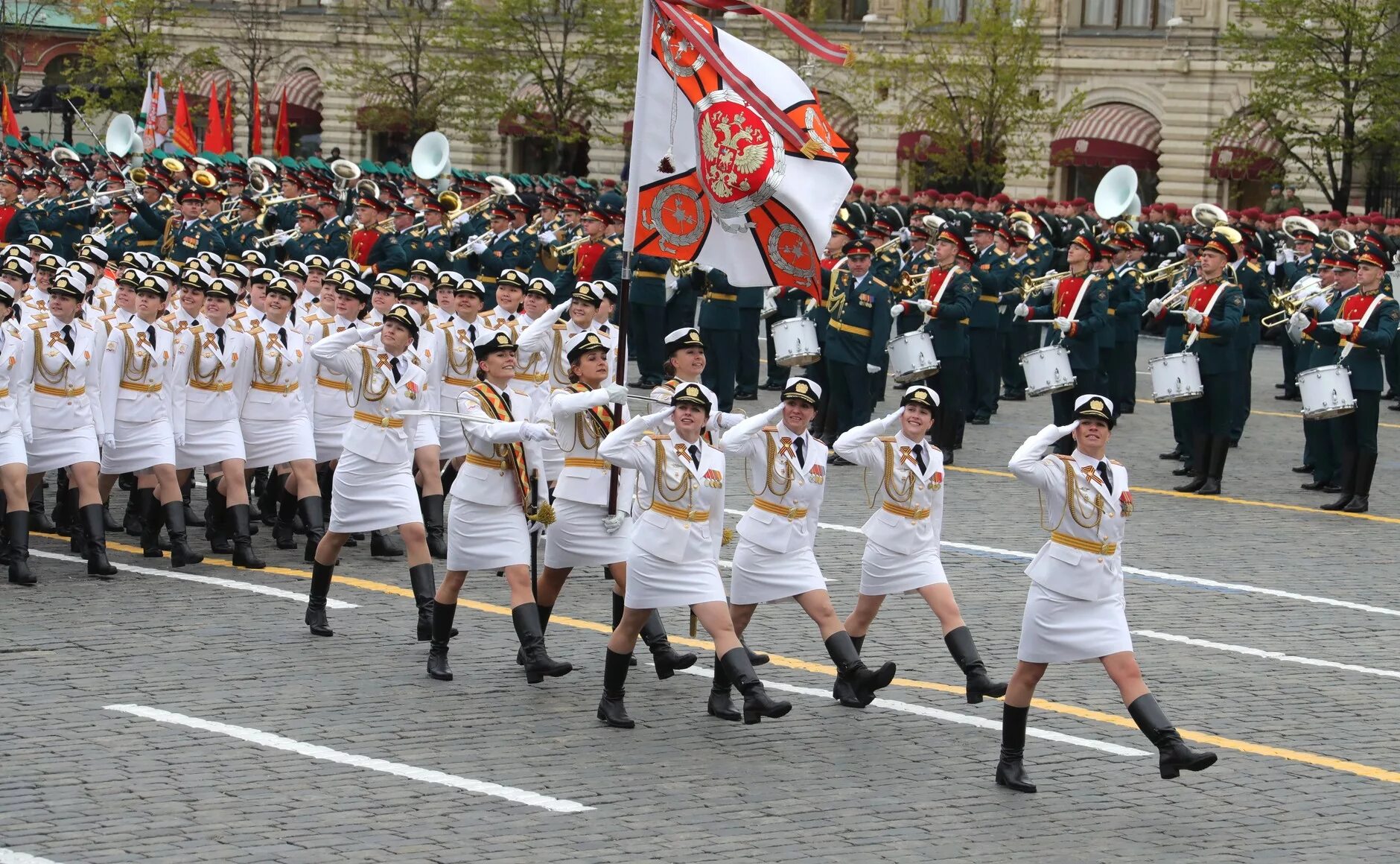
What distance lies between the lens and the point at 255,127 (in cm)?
5306

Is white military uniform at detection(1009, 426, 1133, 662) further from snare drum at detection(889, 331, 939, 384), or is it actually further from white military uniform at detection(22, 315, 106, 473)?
snare drum at detection(889, 331, 939, 384)

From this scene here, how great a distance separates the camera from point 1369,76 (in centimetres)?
3897

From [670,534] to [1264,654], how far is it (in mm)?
3994

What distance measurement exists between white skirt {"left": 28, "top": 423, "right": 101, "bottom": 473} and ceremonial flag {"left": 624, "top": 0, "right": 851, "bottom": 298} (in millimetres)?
3924

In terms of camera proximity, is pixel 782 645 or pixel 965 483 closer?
pixel 782 645

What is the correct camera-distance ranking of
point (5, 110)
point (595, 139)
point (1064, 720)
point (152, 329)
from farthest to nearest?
point (595, 139)
point (5, 110)
point (152, 329)
point (1064, 720)

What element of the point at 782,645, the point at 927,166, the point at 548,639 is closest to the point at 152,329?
the point at 548,639

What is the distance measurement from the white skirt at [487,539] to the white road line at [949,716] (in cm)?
118

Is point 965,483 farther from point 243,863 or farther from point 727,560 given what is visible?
point 243,863

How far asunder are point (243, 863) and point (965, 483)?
10.7 m

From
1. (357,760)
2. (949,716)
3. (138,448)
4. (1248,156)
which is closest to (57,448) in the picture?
(138,448)

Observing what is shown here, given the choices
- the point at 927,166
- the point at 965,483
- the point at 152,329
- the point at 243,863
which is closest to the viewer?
the point at 243,863

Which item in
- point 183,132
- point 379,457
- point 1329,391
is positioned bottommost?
point 379,457

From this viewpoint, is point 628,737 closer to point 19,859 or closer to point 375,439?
point 375,439
